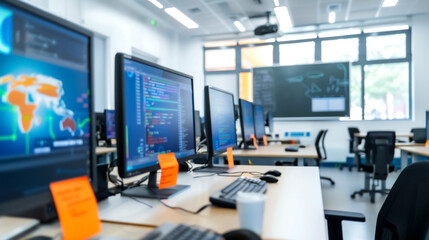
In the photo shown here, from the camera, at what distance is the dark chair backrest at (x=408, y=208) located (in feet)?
2.91

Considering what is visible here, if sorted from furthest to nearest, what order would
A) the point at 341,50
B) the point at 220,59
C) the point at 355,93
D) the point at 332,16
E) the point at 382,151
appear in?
the point at 220,59, the point at 341,50, the point at 355,93, the point at 332,16, the point at 382,151

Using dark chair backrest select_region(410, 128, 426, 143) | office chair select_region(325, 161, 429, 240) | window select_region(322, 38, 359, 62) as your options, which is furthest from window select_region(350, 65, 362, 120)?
office chair select_region(325, 161, 429, 240)

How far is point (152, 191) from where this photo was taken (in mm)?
1121

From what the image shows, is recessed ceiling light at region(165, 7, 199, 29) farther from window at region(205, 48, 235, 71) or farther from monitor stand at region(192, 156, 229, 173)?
monitor stand at region(192, 156, 229, 173)

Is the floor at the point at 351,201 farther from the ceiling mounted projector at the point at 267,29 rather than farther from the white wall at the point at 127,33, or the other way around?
the ceiling mounted projector at the point at 267,29

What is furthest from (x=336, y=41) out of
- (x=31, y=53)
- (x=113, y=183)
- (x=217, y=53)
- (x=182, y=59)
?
(x=31, y=53)

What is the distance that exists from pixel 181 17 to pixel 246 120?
4013 millimetres

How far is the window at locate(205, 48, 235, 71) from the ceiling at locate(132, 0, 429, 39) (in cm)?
84

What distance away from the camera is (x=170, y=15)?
5730 mm

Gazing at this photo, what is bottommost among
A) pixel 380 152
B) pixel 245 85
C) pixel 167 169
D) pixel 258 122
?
pixel 380 152

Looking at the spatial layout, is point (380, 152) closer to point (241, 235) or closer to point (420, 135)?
point (420, 135)

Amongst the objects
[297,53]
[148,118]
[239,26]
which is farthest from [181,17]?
[148,118]

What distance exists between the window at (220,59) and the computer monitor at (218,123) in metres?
5.41

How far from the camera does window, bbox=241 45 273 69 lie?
7.05 metres
